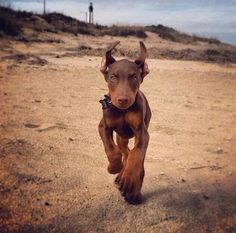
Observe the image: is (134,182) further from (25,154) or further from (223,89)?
(223,89)

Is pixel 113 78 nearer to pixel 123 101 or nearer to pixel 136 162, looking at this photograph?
pixel 123 101

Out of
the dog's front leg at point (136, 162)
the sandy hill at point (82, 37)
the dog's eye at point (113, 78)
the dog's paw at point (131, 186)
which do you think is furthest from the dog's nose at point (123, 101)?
the sandy hill at point (82, 37)

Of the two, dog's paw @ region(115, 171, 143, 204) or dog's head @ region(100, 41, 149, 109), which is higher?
dog's head @ region(100, 41, 149, 109)

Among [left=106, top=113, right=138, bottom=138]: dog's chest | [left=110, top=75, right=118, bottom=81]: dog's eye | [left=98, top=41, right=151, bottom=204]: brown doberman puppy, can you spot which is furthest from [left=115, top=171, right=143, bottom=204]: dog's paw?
[left=110, top=75, right=118, bottom=81]: dog's eye

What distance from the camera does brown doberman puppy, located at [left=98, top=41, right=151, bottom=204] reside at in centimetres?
367

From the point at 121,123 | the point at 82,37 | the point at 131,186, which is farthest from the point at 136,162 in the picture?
the point at 82,37

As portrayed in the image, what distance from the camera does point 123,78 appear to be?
145 inches

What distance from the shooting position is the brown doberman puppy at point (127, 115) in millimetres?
3673

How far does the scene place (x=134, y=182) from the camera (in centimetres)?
396

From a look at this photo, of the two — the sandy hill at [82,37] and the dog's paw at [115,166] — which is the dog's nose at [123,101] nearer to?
the dog's paw at [115,166]

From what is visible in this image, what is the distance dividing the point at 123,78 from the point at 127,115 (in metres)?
0.38

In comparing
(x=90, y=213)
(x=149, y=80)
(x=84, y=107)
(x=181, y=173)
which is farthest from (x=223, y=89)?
(x=90, y=213)

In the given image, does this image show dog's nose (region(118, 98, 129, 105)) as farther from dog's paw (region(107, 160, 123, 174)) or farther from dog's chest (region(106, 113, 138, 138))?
dog's paw (region(107, 160, 123, 174))

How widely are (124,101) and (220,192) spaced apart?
2.24 meters
